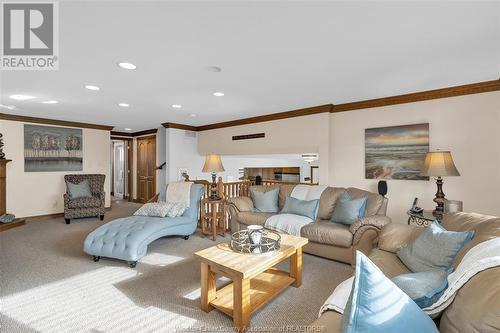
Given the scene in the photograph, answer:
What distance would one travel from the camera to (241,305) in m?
1.85

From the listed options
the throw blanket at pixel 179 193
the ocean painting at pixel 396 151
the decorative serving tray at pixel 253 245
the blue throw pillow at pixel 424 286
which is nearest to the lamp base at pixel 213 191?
the throw blanket at pixel 179 193

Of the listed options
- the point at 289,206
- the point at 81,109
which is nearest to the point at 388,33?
the point at 289,206

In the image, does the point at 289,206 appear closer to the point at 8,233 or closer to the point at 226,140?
the point at 226,140

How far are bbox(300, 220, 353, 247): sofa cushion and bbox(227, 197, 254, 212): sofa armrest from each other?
117cm

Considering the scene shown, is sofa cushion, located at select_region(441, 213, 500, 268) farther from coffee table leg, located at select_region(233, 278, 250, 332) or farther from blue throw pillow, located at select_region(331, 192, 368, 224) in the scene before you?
coffee table leg, located at select_region(233, 278, 250, 332)

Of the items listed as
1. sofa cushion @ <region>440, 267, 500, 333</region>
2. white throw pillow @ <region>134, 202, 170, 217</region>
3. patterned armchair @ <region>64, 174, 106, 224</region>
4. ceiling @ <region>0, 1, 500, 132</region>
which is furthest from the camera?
patterned armchair @ <region>64, 174, 106, 224</region>

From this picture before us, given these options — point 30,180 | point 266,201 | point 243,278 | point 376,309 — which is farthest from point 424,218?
point 30,180

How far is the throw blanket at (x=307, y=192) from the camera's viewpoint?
3.81m

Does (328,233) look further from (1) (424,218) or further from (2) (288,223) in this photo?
(1) (424,218)

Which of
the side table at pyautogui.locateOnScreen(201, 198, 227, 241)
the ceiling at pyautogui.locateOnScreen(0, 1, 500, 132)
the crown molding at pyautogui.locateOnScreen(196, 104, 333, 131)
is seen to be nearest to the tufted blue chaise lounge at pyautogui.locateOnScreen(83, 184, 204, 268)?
the side table at pyautogui.locateOnScreen(201, 198, 227, 241)

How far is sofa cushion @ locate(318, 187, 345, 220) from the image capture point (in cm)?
360

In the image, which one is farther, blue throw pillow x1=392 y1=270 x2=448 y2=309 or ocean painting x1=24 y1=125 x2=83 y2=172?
ocean painting x1=24 y1=125 x2=83 y2=172

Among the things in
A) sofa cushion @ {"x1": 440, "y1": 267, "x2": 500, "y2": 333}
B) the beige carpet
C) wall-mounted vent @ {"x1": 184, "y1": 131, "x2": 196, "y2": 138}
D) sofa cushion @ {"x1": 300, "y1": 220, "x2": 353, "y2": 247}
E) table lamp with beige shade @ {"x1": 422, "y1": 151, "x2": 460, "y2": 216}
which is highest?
wall-mounted vent @ {"x1": 184, "y1": 131, "x2": 196, "y2": 138}

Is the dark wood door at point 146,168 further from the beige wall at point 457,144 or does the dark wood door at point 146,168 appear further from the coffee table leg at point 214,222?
the beige wall at point 457,144
